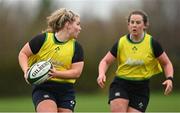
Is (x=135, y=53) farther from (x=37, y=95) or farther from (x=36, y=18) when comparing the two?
(x=36, y=18)

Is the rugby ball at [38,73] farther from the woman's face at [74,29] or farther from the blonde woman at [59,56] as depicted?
the woman's face at [74,29]

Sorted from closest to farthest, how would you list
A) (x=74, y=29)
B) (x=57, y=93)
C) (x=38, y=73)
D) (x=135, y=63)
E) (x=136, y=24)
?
(x=38, y=73) → (x=57, y=93) → (x=74, y=29) → (x=136, y=24) → (x=135, y=63)

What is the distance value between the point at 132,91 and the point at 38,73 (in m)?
1.70

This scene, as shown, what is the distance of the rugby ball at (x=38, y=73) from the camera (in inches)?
336

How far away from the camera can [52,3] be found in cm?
4322

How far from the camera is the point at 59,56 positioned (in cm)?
888

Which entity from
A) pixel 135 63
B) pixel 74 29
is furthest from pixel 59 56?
pixel 135 63

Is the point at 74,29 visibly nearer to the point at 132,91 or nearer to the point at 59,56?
the point at 59,56

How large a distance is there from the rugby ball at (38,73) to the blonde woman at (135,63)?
109 centimetres

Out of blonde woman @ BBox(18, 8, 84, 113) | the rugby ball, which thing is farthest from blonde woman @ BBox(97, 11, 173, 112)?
the rugby ball

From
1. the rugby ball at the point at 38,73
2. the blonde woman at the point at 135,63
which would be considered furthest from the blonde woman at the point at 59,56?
the blonde woman at the point at 135,63

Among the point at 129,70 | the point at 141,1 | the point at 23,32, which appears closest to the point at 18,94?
the point at 23,32

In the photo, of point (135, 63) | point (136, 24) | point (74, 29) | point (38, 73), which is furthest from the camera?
point (135, 63)

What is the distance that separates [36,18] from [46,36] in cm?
2933
